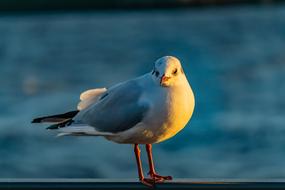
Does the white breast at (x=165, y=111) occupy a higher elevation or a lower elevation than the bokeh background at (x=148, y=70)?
lower

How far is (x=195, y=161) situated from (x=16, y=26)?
44.4ft

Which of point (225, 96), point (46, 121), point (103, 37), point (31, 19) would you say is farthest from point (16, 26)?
point (46, 121)

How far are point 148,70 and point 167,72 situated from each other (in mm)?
9698

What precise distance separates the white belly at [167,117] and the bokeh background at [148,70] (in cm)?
361

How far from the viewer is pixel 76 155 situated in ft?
21.1

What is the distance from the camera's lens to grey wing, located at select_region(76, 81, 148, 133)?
201 cm

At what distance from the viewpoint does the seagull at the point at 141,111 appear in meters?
1.91

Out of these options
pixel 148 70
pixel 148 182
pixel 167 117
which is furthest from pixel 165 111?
pixel 148 70

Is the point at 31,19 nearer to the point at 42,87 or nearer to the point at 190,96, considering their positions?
the point at 42,87

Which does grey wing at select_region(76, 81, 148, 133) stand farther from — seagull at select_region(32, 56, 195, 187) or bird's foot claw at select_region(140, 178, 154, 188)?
bird's foot claw at select_region(140, 178, 154, 188)

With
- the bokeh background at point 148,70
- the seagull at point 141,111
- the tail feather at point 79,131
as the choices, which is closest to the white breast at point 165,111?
the seagull at point 141,111
